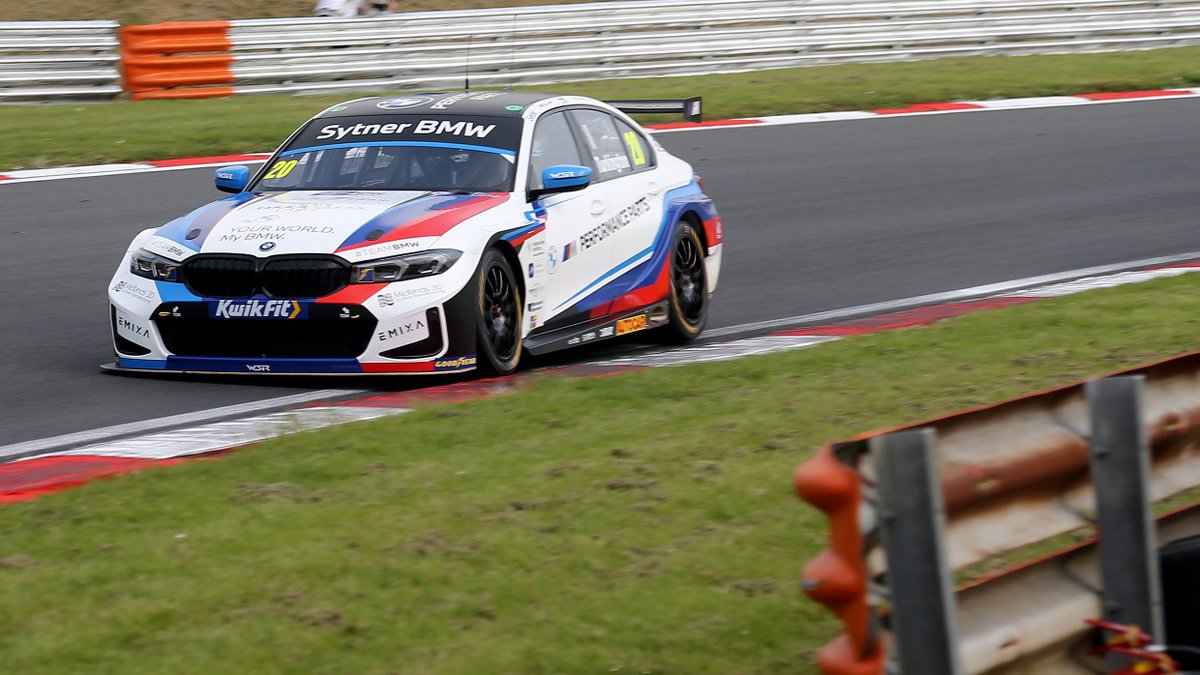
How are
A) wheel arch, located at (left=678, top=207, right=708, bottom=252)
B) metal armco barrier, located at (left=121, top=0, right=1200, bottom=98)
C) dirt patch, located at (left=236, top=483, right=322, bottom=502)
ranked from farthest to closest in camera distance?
metal armco barrier, located at (left=121, top=0, right=1200, bottom=98)
wheel arch, located at (left=678, top=207, right=708, bottom=252)
dirt patch, located at (left=236, top=483, right=322, bottom=502)

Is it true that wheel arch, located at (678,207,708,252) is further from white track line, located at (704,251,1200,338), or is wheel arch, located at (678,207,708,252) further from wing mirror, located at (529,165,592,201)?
wing mirror, located at (529,165,592,201)

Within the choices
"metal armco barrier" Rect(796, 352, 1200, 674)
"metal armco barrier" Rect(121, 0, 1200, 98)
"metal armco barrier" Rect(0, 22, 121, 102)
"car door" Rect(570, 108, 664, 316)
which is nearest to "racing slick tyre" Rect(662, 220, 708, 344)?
"car door" Rect(570, 108, 664, 316)

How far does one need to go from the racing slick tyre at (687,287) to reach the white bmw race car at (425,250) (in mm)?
14

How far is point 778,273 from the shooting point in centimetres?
1198

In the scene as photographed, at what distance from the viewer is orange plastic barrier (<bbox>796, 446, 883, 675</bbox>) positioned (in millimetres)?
3316

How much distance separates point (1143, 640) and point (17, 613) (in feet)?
9.10

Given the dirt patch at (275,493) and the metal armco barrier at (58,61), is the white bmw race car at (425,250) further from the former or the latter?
the metal armco barrier at (58,61)

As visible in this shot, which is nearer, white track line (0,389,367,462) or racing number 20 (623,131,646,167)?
white track line (0,389,367,462)

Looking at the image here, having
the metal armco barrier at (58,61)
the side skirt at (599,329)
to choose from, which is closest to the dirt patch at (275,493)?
the side skirt at (599,329)

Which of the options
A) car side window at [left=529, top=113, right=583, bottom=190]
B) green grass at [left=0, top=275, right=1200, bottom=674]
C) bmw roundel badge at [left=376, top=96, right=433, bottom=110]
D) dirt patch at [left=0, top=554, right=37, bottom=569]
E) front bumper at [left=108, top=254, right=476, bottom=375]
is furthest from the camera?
bmw roundel badge at [left=376, top=96, right=433, bottom=110]

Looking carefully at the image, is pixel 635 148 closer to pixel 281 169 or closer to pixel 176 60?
pixel 281 169

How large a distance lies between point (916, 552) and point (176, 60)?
17925 mm

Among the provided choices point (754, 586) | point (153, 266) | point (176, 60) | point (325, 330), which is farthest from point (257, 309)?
point (176, 60)

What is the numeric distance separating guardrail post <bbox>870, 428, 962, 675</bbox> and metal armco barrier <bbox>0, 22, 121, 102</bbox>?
17460 millimetres
